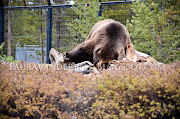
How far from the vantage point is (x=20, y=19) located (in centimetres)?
1098

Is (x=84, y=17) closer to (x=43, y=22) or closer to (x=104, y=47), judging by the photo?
(x=43, y=22)

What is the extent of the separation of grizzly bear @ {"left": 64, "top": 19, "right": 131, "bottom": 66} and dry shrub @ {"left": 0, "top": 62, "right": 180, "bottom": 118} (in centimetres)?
244

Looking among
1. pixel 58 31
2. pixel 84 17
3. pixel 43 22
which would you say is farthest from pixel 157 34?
pixel 43 22

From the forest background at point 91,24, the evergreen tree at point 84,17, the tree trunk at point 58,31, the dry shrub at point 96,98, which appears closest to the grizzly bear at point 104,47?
the dry shrub at point 96,98

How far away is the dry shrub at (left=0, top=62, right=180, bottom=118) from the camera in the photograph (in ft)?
7.61

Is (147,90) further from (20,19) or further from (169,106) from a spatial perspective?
(20,19)

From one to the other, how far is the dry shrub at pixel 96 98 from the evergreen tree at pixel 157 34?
572cm

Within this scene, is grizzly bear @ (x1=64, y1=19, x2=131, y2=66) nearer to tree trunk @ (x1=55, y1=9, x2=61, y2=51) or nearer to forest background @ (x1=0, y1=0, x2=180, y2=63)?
forest background @ (x1=0, y1=0, x2=180, y2=63)

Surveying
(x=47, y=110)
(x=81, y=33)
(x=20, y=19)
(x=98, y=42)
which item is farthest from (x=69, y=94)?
(x=20, y=19)

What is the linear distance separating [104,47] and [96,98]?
2.72 metres

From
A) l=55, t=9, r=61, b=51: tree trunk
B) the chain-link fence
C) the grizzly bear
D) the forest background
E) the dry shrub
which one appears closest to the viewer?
the dry shrub

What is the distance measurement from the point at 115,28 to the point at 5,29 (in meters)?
7.92

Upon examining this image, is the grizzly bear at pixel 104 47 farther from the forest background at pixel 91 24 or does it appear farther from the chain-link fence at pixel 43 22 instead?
the chain-link fence at pixel 43 22

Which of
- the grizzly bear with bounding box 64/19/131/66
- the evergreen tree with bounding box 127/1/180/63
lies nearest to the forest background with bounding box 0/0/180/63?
the evergreen tree with bounding box 127/1/180/63
